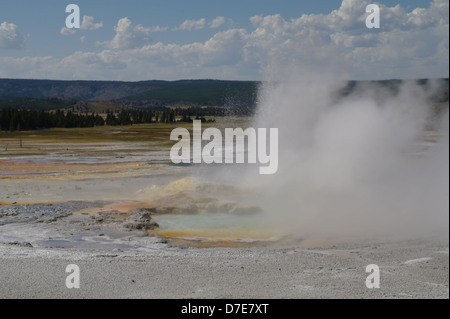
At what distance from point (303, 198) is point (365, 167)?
210cm

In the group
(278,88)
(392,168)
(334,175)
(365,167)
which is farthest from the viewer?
(278,88)

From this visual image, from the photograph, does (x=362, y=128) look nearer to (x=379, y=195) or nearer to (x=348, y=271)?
(x=379, y=195)

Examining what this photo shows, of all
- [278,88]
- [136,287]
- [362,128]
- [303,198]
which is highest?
[278,88]

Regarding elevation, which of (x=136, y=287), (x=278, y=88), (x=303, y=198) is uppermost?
(x=278, y=88)

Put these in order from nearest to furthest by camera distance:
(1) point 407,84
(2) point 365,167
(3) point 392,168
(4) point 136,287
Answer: (4) point 136,287 < (1) point 407,84 < (3) point 392,168 < (2) point 365,167

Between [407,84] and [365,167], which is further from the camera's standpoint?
[365,167]

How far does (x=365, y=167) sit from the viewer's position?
627 inches

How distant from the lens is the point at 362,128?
16.3m

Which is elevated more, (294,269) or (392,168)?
(392,168)
